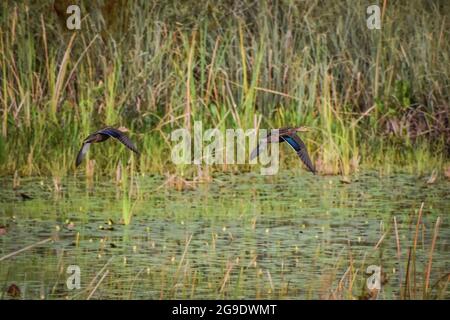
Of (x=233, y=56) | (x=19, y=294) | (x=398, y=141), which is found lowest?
(x=19, y=294)

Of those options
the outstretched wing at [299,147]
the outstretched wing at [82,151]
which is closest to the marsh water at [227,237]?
the outstretched wing at [82,151]

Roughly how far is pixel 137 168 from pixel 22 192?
95 cm

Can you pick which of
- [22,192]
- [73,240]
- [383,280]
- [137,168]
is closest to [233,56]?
[137,168]

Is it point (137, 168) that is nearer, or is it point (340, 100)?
point (137, 168)

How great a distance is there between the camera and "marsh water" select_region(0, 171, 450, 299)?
217 inches

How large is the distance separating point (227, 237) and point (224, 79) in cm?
232

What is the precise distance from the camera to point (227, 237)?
6.48 m

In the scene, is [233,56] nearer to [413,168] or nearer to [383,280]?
[413,168]

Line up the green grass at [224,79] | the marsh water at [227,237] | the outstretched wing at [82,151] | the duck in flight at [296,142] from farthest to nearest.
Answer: the green grass at [224,79] → the outstretched wing at [82,151] → the duck in flight at [296,142] → the marsh water at [227,237]

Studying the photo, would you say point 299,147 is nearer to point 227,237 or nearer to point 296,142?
point 296,142

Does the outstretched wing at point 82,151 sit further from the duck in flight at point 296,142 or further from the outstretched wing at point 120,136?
the duck in flight at point 296,142

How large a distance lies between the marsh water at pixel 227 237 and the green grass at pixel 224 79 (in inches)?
15.1

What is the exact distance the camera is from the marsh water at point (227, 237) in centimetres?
552

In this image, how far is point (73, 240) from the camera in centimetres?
637
